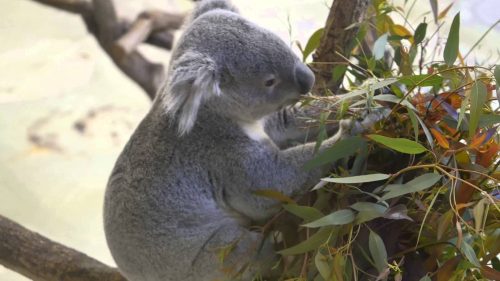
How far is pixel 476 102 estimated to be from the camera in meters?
1.06

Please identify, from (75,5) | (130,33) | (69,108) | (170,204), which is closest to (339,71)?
(170,204)

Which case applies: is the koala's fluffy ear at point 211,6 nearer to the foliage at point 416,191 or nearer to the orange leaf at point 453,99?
the foliage at point 416,191

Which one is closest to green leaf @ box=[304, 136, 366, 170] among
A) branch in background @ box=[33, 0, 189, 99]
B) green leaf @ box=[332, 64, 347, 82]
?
green leaf @ box=[332, 64, 347, 82]

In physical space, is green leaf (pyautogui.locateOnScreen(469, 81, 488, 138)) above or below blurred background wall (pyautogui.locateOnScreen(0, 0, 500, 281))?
above

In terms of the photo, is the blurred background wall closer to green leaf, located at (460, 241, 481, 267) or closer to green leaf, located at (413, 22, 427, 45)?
green leaf, located at (413, 22, 427, 45)

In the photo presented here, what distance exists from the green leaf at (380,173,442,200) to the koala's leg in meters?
0.41

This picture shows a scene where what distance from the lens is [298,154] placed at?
5.06ft

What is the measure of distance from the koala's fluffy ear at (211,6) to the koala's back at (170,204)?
0.37 meters

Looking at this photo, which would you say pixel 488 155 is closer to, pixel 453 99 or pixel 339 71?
pixel 453 99

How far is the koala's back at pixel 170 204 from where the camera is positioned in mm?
1598

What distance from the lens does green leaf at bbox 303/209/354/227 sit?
44.4 inches

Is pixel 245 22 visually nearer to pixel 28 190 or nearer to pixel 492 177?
pixel 492 177

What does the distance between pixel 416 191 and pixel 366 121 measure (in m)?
0.27

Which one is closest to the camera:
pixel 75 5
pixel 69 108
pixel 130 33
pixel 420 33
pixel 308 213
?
pixel 308 213
